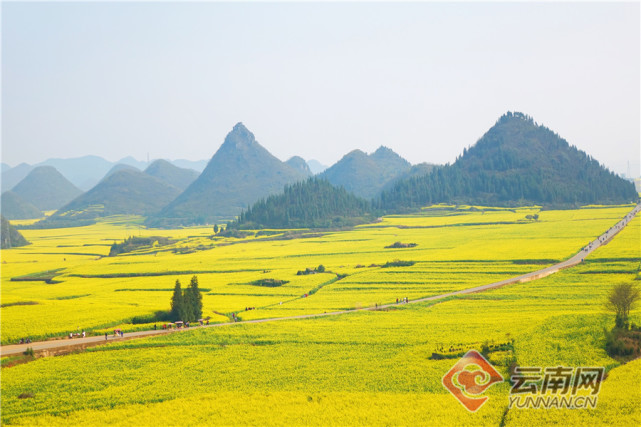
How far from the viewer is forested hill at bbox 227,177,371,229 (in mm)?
154000

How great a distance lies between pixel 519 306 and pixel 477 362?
61.8ft

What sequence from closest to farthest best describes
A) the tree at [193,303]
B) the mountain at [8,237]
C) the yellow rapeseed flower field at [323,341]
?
1. the yellow rapeseed flower field at [323,341]
2. the tree at [193,303]
3. the mountain at [8,237]

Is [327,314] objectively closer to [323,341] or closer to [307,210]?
[323,341]

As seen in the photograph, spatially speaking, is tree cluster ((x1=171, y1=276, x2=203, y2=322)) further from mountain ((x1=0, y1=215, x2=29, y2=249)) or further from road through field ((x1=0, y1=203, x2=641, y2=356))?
mountain ((x1=0, y1=215, x2=29, y2=249))

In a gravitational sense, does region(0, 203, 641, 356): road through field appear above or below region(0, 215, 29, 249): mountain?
below

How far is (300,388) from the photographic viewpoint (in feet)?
103

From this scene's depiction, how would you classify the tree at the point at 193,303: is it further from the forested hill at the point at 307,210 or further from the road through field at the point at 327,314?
the forested hill at the point at 307,210

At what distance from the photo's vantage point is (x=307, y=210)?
159375 mm

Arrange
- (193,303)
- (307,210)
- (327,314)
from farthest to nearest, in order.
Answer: (307,210), (327,314), (193,303)

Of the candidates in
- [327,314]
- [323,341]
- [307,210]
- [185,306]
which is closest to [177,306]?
[185,306]

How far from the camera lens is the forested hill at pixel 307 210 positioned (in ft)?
505

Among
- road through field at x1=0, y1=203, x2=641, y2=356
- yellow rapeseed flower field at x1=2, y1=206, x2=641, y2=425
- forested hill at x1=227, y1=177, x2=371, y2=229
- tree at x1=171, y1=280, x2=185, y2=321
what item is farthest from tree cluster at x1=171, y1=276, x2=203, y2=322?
forested hill at x1=227, y1=177, x2=371, y2=229

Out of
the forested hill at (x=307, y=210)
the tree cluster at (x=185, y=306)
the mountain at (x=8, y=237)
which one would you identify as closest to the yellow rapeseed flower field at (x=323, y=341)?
the tree cluster at (x=185, y=306)

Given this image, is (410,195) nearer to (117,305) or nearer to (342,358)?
(117,305)
